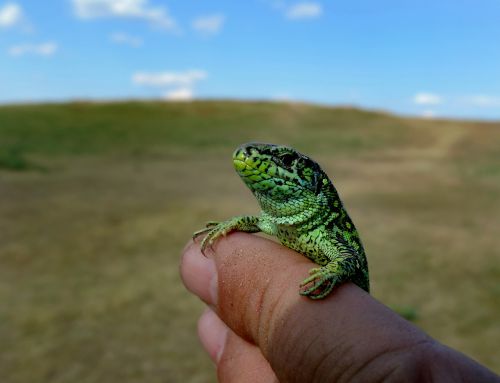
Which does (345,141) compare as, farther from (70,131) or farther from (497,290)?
(497,290)

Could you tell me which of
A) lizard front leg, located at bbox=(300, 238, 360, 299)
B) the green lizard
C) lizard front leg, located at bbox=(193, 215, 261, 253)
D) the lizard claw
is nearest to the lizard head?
the green lizard

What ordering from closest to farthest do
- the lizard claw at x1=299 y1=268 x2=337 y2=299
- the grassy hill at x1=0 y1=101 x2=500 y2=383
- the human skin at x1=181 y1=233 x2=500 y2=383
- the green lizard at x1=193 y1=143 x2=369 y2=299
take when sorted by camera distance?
the human skin at x1=181 y1=233 x2=500 y2=383
the lizard claw at x1=299 y1=268 x2=337 y2=299
the green lizard at x1=193 y1=143 x2=369 y2=299
the grassy hill at x1=0 y1=101 x2=500 y2=383

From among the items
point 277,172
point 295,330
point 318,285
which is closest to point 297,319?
point 295,330

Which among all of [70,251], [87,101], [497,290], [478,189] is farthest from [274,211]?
[87,101]

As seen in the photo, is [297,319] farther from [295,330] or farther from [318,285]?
[318,285]

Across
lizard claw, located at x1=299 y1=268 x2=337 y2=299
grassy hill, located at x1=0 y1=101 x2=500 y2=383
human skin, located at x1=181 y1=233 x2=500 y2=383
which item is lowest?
grassy hill, located at x1=0 y1=101 x2=500 y2=383

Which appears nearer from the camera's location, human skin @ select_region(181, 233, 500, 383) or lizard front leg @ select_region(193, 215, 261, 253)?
human skin @ select_region(181, 233, 500, 383)

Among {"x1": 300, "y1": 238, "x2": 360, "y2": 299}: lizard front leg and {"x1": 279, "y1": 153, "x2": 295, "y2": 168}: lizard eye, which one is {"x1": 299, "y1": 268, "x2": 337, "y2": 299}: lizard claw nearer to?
{"x1": 300, "y1": 238, "x2": 360, "y2": 299}: lizard front leg

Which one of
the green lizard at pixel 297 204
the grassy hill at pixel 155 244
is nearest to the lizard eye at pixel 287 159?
the green lizard at pixel 297 204

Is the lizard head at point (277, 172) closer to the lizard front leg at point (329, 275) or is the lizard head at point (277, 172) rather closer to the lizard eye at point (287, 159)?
the lizard eye at point (287, 159)
